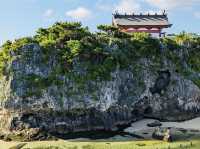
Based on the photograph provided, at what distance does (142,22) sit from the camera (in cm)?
7412

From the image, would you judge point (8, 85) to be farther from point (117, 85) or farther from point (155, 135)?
point (155, 135)

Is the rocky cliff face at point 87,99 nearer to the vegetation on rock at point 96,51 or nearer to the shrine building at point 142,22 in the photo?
the vegetation on rock at point 96,51

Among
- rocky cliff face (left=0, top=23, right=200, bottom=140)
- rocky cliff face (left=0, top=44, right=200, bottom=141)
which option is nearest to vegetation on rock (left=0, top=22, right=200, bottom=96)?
rocky cliff face (left=0, top=23, right=200, bottom=140)

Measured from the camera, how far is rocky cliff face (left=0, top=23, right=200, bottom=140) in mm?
52781

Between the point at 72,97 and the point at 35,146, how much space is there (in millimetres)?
8854

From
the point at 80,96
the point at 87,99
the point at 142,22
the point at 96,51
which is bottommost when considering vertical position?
the point at 87,99

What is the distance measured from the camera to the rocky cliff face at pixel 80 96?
173 feet

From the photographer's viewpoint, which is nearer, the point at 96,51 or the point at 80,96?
the point at 80,96

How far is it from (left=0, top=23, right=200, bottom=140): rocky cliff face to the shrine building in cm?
1427

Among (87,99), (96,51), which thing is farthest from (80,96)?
(96,51)

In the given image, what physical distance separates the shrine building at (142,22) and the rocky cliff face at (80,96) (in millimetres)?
14267

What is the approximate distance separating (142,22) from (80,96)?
2308cm

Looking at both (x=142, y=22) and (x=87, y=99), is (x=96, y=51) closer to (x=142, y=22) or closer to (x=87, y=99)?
(x=87, y=99)

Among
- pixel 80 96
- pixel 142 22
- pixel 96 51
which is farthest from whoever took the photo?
pixel 142 22
